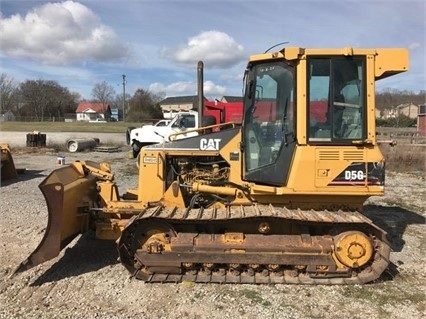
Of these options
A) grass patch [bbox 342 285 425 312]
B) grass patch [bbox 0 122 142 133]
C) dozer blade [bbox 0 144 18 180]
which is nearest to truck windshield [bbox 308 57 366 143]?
grass patch [bbox 342 285 425 312]

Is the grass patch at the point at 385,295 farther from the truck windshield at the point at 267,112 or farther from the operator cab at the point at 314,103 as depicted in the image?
the truck windshield at the point at 267,112

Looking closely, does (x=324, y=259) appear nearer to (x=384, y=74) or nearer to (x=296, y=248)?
(x=296, y=248)

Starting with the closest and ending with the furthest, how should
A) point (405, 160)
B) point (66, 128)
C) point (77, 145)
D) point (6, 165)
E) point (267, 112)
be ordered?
1. point (267, 112)
2. point (6, 165)
3. point (405, 160)
4. point (77, 145)
5. point (66, 128)

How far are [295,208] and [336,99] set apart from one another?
1.51 metres

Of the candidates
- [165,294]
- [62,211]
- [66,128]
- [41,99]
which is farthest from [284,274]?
[41,99]

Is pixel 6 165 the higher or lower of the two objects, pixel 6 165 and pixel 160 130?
the lower

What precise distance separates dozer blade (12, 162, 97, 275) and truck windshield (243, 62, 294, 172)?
2.33 metres

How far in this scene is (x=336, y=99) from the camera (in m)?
5.43

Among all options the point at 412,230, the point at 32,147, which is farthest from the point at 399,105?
the point at 412,230

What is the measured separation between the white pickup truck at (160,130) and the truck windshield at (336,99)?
15269 mm

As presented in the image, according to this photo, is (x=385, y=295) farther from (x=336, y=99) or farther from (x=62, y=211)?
(x=62, y=211)

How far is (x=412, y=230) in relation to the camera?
322 inches

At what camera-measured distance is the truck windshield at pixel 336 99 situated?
5430mm

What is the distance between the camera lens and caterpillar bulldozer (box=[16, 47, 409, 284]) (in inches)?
211
